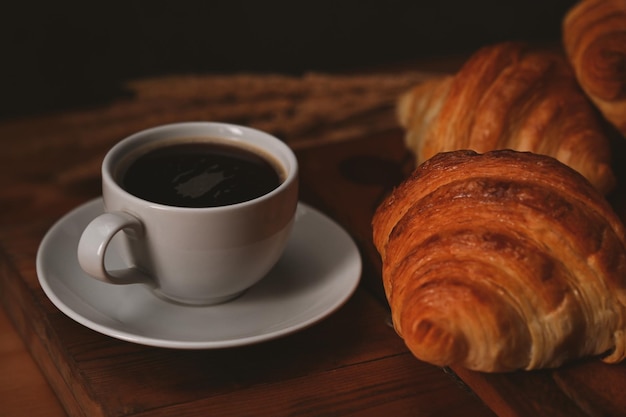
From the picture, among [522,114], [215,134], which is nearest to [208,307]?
[215,134]

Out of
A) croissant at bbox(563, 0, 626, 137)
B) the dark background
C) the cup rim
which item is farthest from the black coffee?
the dark background

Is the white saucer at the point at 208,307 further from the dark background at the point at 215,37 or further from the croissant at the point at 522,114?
the dark background at the point at 215,37

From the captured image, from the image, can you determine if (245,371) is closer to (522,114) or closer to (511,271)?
(511,271)

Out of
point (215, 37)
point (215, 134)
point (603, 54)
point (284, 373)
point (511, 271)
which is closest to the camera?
point (511, 271)

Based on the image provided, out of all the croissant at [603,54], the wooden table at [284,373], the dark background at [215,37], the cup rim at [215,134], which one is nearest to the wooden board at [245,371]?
the wooden table at [284,373]

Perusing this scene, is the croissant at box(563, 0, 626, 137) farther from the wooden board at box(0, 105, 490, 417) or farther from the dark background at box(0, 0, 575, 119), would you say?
the dark background at box(0, 0, 575, 119)

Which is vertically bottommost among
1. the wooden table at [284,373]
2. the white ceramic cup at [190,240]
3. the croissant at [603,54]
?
the wooden table at [284,373]
